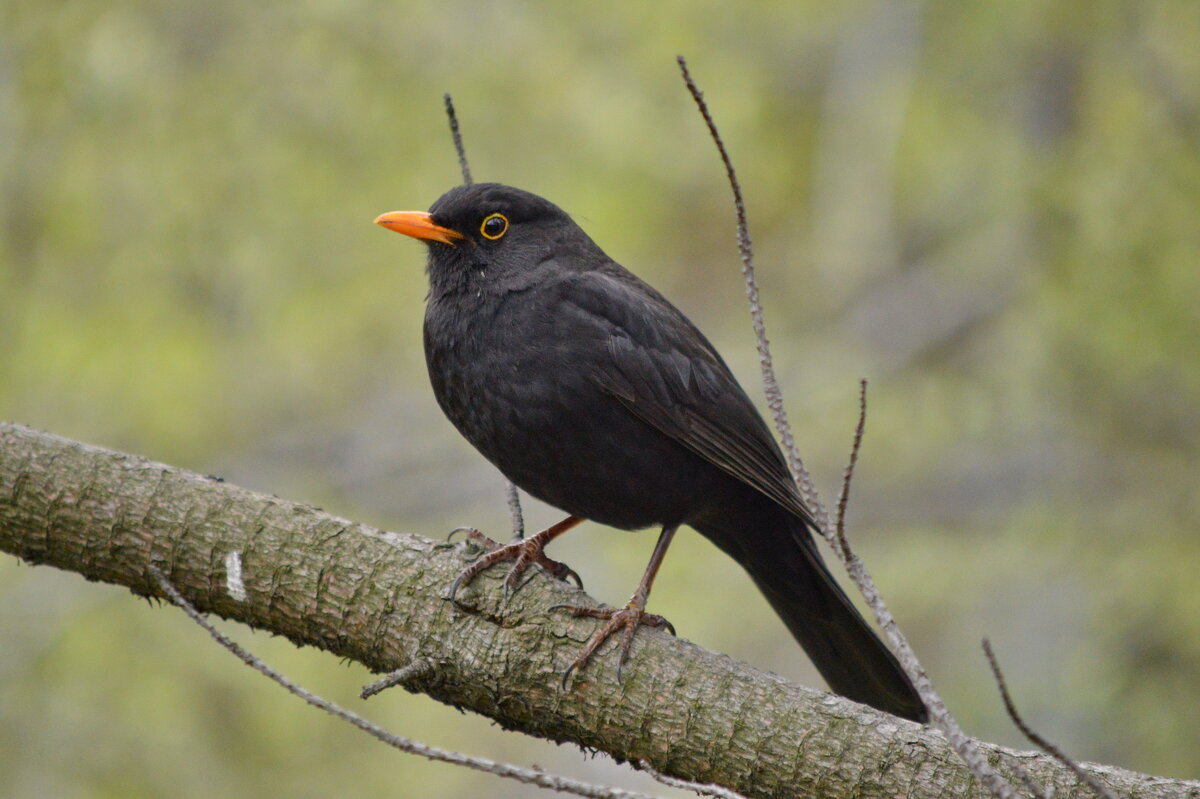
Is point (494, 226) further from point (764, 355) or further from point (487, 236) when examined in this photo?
point (764, 355)

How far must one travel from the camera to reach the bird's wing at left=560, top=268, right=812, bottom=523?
3691 millimetres

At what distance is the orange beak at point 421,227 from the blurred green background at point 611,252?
8.71 ft

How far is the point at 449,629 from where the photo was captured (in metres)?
3.00

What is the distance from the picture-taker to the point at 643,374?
3719 millimetres

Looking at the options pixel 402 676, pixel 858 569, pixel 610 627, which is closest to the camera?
pixel 858 569

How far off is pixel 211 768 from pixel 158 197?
311 centimetres

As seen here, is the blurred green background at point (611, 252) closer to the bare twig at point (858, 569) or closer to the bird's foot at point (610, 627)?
the bird's foot at point (610, 627)

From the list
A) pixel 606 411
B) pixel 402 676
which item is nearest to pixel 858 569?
pixel 402 676

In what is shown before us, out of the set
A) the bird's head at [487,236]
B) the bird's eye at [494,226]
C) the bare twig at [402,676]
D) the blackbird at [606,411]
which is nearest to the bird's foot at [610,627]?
the blackbird at [606,411]

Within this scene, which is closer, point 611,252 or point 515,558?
point 515,558

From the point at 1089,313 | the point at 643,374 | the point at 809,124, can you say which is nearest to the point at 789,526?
the point at 643,374

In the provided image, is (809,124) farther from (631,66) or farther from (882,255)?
(631,66)

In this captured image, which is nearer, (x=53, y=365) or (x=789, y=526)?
(x=789, y=526)

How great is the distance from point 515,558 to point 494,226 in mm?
1274
